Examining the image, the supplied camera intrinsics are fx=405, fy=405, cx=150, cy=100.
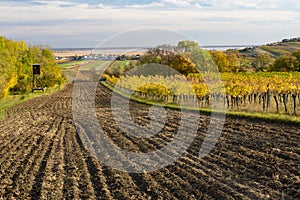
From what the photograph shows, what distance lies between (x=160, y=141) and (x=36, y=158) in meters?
5.25

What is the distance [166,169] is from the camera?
41.5ft

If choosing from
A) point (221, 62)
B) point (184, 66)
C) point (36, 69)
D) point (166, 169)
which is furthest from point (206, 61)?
point (166, 169)

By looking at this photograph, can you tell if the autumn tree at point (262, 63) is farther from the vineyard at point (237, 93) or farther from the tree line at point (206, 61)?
the vineyard at point (237, 93)

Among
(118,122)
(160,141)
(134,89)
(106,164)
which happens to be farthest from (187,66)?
(106,164)

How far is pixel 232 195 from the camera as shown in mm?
9812

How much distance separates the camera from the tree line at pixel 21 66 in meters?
43.0

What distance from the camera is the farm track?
1039 cm

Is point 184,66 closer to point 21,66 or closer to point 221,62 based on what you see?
point 221,62

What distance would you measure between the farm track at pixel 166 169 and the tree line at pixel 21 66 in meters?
24.9

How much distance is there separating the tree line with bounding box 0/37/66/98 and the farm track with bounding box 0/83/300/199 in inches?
981

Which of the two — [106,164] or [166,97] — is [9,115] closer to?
[166,97]

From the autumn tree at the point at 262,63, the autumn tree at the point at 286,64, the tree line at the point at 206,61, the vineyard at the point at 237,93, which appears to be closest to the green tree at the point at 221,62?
the tree line at the point at 206,61

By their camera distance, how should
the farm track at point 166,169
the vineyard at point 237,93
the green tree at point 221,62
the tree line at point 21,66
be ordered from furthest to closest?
the green tree at point 221,62 → the tree line at point 21,66 → the vineyard at point 237,93 → the farm track at point 166,169

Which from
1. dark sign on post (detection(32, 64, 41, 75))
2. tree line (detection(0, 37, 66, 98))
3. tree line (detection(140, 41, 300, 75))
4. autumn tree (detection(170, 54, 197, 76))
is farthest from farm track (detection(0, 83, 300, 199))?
autumn tree (detection(170, 54, 197, 76))
